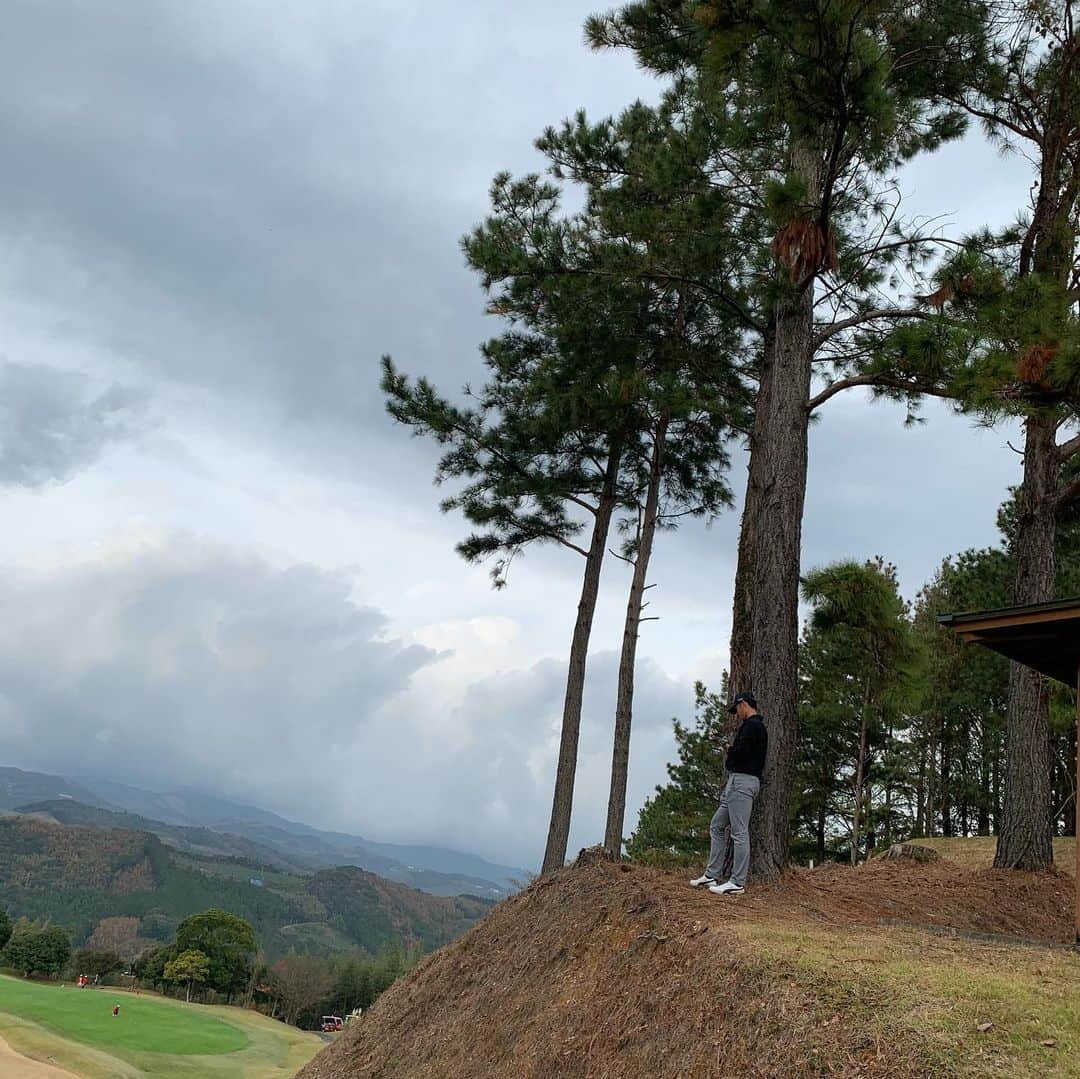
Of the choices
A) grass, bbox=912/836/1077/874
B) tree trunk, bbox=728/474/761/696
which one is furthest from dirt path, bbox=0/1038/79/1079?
tree trunk, bbox=728/474/761/696

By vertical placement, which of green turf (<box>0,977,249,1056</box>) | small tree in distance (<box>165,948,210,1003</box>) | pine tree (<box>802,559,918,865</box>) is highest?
pine tree (<box>802,559,918,865</box>)

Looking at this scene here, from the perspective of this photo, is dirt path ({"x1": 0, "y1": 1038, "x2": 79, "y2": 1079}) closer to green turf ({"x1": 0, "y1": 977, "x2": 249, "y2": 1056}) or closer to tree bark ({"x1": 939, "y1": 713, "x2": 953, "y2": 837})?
green turf ({"x1": 0, "y1": 977, "x2": 249, "y2": 1056})

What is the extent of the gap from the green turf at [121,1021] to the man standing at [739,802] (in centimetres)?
3537

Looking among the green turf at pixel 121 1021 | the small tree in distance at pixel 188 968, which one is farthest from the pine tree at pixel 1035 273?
the small tree in distance at pixel 188 968

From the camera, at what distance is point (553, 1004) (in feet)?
25.7

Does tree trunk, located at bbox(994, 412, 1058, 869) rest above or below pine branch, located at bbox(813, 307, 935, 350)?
below

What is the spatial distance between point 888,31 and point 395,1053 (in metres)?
12.6

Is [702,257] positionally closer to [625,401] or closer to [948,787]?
[625,401]

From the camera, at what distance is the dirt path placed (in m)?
26.1

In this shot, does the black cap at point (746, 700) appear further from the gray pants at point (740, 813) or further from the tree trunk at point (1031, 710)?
the tree trunk at point (1031, 710)

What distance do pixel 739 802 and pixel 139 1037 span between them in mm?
39492

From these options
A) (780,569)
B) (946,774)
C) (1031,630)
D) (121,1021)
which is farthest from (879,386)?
(121,1021)

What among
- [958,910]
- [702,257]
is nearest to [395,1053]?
[958,910]

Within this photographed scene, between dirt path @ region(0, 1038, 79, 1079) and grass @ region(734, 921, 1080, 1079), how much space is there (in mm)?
27488
